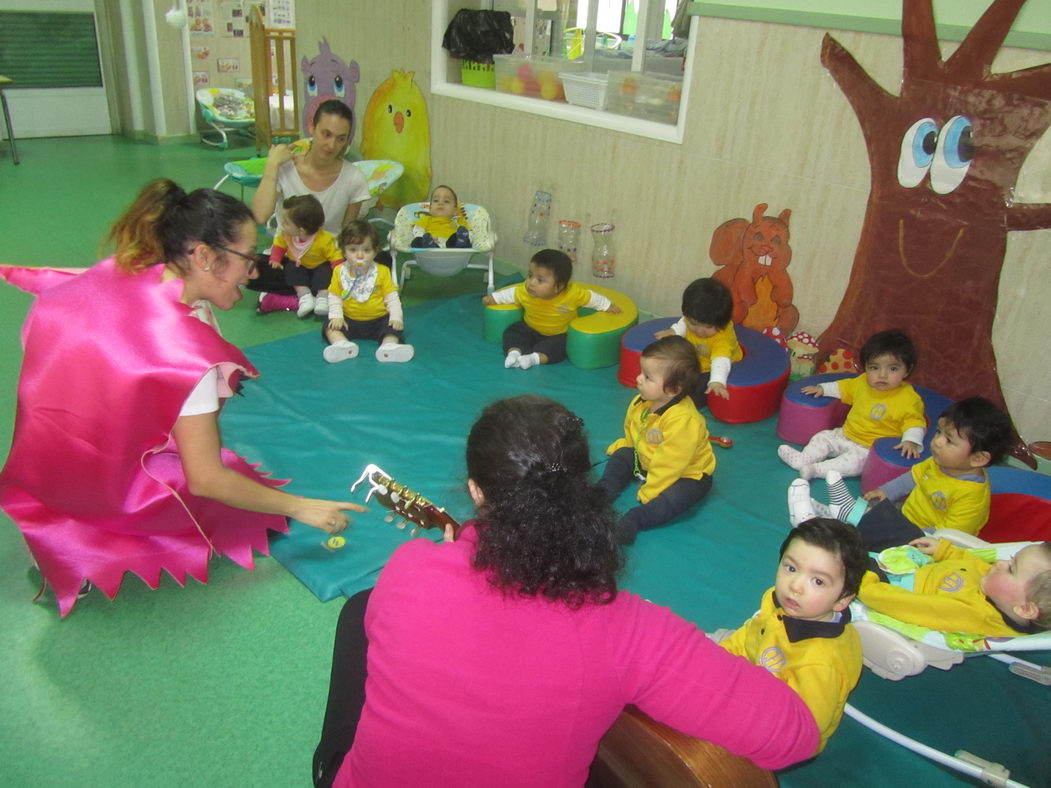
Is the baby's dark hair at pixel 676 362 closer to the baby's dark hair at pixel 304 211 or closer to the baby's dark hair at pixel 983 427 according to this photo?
the baby's dark hair at pixel 983 427

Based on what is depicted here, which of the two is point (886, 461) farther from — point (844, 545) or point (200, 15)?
point (200, 15)

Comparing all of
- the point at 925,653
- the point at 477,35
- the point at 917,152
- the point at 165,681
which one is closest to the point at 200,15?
the point at 477,35

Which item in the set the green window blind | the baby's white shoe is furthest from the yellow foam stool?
the green window blind

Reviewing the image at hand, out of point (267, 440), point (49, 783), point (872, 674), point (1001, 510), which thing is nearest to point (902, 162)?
point (1001, 510)

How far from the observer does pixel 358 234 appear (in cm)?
Result: 409

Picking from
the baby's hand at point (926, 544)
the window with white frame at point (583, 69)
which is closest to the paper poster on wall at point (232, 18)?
the window with white frame at point (583, 69)

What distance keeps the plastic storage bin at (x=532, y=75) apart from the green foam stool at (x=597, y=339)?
1691 millimetres

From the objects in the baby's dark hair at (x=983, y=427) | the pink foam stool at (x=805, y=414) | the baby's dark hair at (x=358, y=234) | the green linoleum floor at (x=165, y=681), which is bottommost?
the green linoleum floor at (x=165, y=681)

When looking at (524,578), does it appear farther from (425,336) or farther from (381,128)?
(381,128)

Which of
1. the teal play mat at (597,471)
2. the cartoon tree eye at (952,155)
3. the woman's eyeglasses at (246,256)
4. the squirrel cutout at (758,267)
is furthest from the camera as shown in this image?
the squirrel cutout at (758,267)

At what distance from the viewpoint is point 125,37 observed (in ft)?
26.6

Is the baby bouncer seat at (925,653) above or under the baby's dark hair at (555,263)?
under

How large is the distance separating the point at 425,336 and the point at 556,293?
30.7 inches

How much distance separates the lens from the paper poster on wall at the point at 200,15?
804 centimetres
